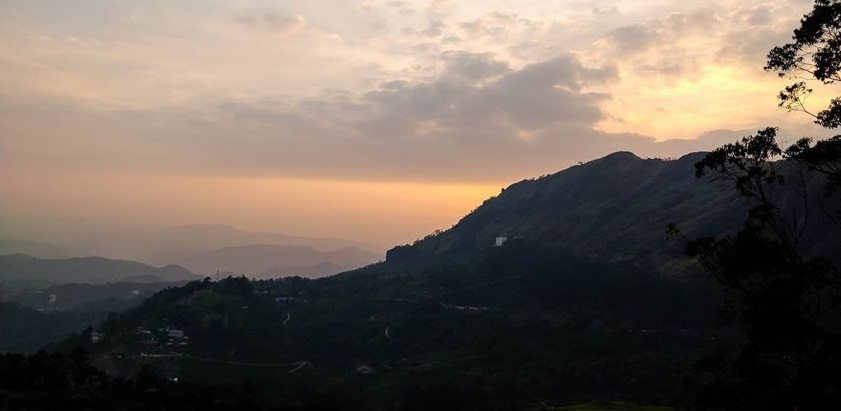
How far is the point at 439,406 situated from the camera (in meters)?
103

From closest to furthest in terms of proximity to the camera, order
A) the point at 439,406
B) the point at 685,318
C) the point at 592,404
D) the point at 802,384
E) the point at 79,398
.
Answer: the point at 802,384, the point at 79,398, the point at 592,404, the point at 439,406, the point at 685,318

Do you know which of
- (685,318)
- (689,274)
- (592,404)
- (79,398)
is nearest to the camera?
(79,398)

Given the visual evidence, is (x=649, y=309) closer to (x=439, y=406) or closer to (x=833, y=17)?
(x=439, y=406)

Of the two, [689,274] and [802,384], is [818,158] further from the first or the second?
[689,274]

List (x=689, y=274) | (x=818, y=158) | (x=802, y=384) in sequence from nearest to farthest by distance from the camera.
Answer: (x=802, y=384) → (x=818, y=158) → (x=689, y=274)

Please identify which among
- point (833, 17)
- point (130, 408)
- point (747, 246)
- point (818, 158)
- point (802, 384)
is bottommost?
point (130, 408)

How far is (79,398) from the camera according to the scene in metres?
64.8

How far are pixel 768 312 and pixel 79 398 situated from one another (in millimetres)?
68135

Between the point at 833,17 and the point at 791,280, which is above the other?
the point at 833,17

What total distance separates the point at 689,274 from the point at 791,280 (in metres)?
145

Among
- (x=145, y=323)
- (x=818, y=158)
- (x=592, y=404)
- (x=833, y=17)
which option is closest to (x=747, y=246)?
(x=818, y=158)

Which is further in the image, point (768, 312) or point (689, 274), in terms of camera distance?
point (689, 274)

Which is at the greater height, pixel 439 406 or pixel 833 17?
pixel 833 17

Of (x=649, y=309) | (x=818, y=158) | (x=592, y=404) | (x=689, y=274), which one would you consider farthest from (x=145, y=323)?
(x=818, y=158)
